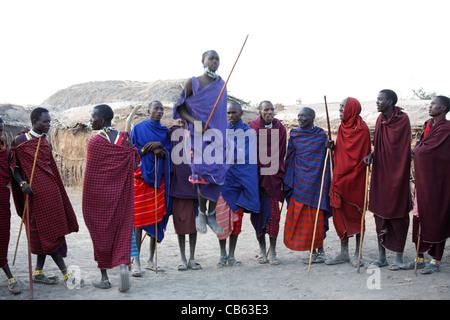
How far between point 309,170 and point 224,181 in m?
1.35

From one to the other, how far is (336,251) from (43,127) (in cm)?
461

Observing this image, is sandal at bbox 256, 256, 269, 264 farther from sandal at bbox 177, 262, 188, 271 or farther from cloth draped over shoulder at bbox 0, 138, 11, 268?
cloth draped over shoulder at bbox 0, 138, 11, 268

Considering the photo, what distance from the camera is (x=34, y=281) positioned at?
17.0ft

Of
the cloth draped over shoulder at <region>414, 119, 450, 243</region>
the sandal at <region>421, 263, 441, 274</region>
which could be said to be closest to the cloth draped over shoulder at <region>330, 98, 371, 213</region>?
the cloth draped over shoulder at <region>414, 119, 450, 243</region>

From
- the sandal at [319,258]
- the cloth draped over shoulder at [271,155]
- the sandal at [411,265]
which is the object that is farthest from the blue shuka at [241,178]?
the sandal at [411,265]

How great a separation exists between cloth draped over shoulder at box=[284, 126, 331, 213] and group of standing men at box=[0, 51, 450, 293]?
14 millimetres

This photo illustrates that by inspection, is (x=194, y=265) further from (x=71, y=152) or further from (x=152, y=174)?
(x=71, y=152)

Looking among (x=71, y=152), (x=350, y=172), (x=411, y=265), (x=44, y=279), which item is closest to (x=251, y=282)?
(x=350, y=172)

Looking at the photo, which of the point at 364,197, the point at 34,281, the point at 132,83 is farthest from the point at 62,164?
the point at 364,197

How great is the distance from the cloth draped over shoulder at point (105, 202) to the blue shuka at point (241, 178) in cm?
177

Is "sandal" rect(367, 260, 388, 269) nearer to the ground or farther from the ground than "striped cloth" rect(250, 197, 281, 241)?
nearer to the ground

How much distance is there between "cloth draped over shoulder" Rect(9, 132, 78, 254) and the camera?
4.84 metres

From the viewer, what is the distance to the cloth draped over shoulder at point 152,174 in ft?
19.0
